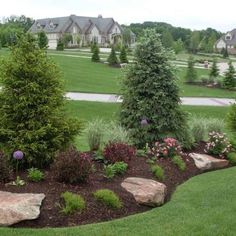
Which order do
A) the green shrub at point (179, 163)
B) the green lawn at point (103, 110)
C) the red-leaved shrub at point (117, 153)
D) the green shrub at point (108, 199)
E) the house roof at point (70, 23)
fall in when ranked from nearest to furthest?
the green shrub at point (108, 199) < the red-leaved shrub at point (117, 153) < the green shrub at point (179, 163) < the green lawn at point (103, 110) < the house roof at point (70, 23)

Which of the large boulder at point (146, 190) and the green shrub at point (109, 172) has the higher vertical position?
the green shrub at point (109, 172)

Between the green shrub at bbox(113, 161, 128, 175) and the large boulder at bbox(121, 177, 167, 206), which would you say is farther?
the green shrub at bbox(113, 161, 128, 175)

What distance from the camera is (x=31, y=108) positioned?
7.47 m

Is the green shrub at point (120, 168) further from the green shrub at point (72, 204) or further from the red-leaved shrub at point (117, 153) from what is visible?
the green shrub at point (72, 204)

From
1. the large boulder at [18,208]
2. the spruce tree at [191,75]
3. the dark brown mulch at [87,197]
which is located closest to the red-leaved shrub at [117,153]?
the dark brown mulch at [87,197]

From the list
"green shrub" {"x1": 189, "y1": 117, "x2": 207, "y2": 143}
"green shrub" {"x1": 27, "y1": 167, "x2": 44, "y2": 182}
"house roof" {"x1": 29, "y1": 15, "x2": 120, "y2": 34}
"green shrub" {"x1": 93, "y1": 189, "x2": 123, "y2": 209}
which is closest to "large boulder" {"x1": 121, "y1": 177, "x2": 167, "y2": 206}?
"green shrub" {"x1": 93, "y1": 189, "x2": 123, "y2": 209}

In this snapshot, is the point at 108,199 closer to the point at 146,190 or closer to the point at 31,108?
the point at 146,190

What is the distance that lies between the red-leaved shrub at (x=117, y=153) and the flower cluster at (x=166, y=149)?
43.2 inches

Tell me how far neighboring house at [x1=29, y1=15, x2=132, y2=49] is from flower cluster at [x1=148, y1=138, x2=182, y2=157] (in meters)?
71.7

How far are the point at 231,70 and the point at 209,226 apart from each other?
82.4 feet

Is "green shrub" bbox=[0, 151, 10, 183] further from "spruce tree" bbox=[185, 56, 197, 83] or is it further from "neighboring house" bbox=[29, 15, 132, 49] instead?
"neighboring house" bbox=[29, 15, 132, 49]

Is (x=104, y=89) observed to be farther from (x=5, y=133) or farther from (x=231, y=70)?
(x=5, y=133)

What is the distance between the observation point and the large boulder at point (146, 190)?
651 centimetres

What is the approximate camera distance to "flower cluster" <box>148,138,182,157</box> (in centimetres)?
911
